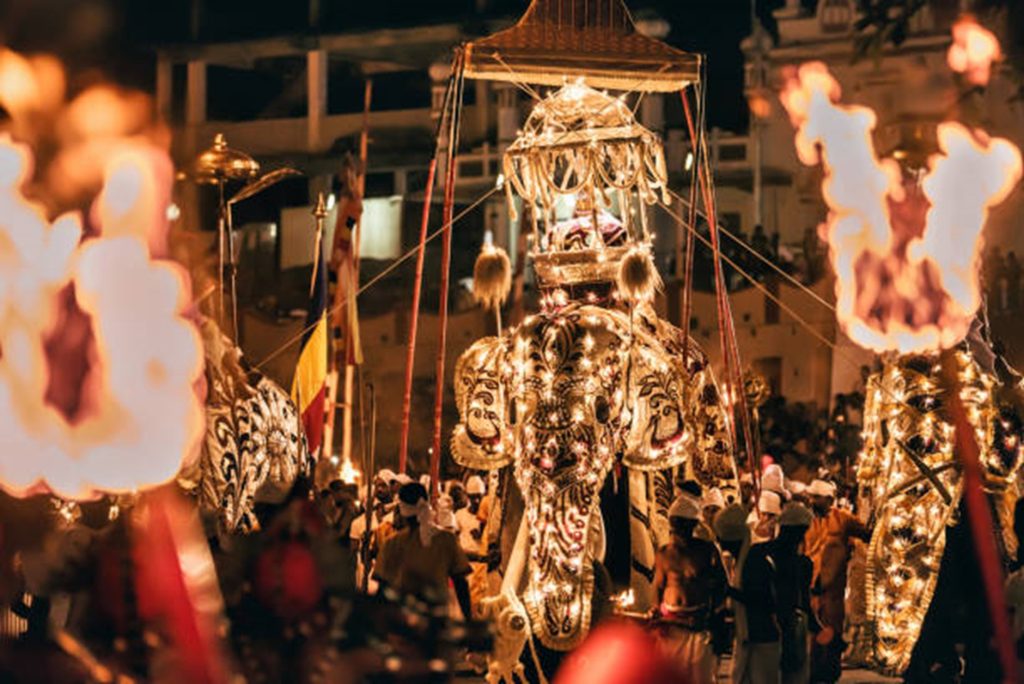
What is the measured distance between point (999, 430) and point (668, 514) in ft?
5.80

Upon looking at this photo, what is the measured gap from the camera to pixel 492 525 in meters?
16.5

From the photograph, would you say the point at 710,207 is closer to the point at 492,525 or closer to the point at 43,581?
the point at 492,525

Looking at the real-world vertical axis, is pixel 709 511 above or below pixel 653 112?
below

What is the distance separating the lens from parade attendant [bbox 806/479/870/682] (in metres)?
17.7

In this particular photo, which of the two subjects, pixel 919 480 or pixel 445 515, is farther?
pixel 445 515

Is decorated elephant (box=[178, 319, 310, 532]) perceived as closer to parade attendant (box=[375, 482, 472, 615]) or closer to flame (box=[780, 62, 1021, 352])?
parade attendant (box=[375, 482, 472, 615])

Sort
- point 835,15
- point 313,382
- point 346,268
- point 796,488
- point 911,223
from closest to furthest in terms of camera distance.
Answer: point 796,488 < point 313,382 < point 346,268 < point 911,223 < point 835,15

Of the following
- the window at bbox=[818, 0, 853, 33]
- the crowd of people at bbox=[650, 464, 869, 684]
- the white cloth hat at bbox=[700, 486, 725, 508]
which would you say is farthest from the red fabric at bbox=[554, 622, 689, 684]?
the window at bbox=[818, 0, 853, 33]

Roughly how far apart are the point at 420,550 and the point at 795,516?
191 cm

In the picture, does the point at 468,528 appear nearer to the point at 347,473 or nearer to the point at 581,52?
the point at 347,473

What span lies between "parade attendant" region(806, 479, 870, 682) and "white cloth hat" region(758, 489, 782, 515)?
53 centimetres

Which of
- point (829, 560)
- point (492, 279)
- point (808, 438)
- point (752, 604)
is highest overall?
point (492, 279)

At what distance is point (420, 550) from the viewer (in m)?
15.6

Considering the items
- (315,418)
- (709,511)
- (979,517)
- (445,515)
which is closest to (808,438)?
(315,418)
